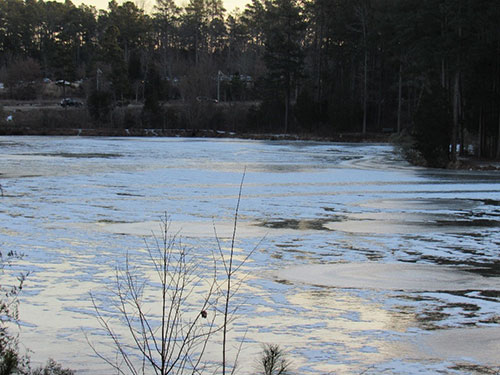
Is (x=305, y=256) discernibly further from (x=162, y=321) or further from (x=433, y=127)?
(x=433, y=127)

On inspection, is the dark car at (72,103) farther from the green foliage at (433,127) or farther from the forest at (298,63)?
the green foliage at (433,127)

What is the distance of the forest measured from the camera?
38188 mm

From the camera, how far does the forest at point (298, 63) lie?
125ft

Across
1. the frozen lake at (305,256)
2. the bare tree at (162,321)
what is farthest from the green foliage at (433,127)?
the bare tree at (162,321)

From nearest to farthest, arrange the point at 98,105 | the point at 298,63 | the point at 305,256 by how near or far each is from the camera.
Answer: the point at 305,256, the point at 98,105, the point at 298,63

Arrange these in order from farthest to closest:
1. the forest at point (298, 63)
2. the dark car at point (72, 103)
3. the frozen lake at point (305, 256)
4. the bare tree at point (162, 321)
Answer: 1. the dark car at point (72, 103)
2. the forest at point (298, 63)
3. the frozen lake at point (305, 256)
4. the bare tree at point (162, 321)

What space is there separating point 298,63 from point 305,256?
6701 cm

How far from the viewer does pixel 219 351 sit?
7359 mm

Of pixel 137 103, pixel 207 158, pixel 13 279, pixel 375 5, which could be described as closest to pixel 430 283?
pixel 13 279

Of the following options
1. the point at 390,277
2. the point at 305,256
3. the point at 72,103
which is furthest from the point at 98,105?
the point at 390,277

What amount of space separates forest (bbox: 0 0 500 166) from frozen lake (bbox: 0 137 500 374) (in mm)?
12377

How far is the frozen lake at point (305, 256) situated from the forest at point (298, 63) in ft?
40.6

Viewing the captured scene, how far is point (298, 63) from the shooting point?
77.8 metres

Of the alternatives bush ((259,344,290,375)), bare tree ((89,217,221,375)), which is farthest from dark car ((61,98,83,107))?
bush ((259,344,290,375))
